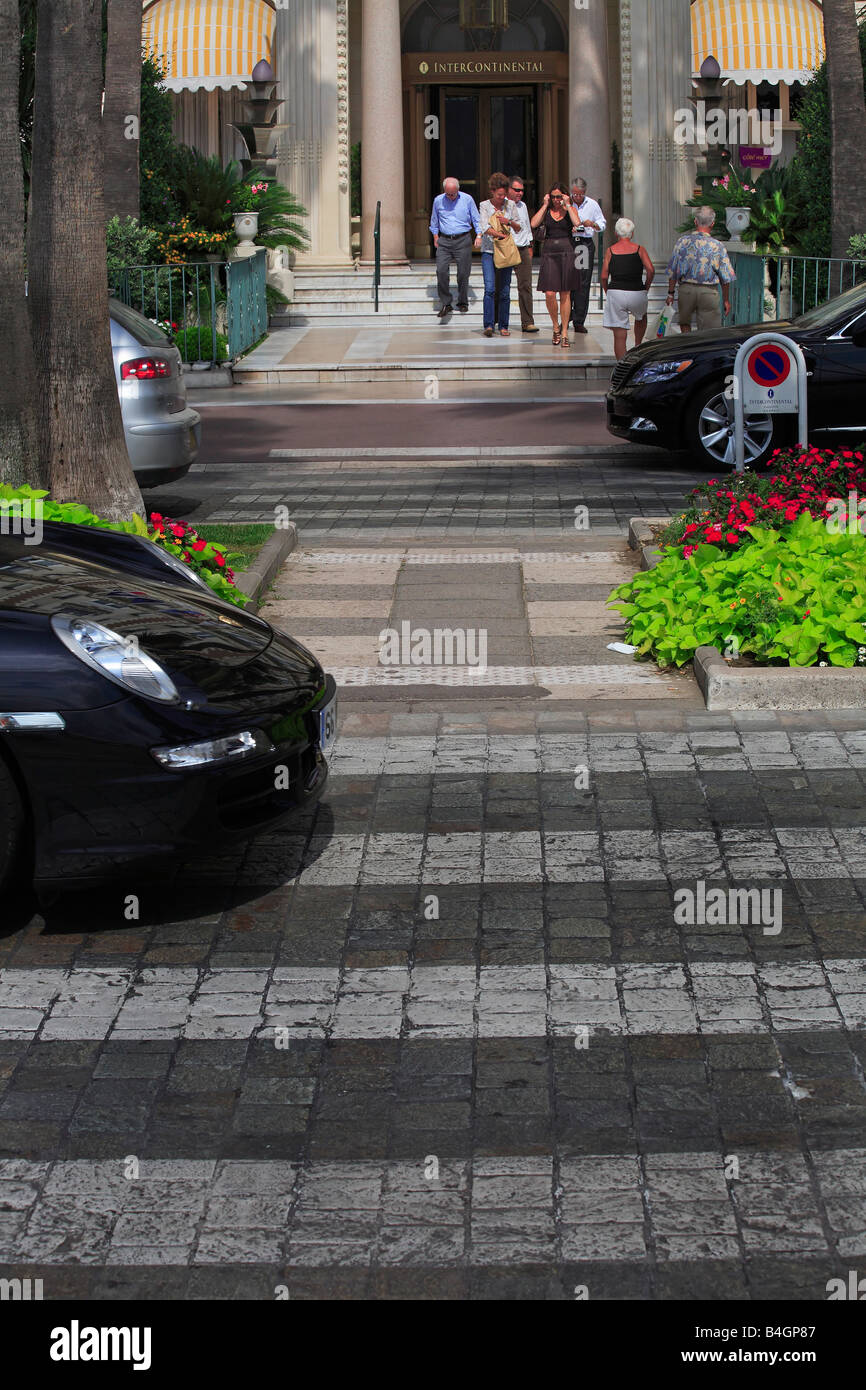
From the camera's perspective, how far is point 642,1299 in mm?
3484

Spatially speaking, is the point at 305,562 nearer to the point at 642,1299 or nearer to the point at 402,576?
the point at 402,576

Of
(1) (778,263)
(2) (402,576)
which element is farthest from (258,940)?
(1) (778,263)

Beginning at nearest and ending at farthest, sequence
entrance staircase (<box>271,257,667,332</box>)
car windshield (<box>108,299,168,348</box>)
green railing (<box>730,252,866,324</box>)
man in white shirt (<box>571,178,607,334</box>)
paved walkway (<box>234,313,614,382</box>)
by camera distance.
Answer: car windshield (<box>108,299,168,348</box>)
green railing (<box>730,252,866,324</box>)
paved walkway (<box>234,313,614,382</box>)
man in white shirt (<box>571,178,607,334</box>)
entrance staircase (<box>271,257,667,332</box>)

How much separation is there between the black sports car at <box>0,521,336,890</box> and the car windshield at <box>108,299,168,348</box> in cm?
751

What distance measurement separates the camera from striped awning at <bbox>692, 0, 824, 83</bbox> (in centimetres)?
2914

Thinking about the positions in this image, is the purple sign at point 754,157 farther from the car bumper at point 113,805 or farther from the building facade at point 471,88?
the car bumper at point 113,805

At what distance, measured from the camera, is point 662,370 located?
1438cm

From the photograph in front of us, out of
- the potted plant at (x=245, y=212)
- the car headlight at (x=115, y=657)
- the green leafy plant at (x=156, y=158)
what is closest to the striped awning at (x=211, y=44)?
the green leafy plant at (x=156, y=158)

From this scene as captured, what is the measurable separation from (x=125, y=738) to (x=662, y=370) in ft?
33.2

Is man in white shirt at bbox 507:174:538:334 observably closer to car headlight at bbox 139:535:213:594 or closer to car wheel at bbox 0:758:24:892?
car headlight at bbox 139:535:213:594

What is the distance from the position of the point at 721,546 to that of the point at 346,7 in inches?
877

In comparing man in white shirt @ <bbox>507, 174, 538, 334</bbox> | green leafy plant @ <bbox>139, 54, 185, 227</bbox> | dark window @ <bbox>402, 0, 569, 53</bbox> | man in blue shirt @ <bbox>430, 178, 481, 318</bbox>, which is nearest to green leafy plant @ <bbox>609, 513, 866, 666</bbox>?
man in white shirt @ <bbox>507, 174, 538, 334</bbox>

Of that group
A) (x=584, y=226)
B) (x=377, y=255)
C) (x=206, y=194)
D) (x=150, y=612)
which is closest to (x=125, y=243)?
(x=206, y=194)

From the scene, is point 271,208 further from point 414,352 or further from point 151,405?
point 151,405
